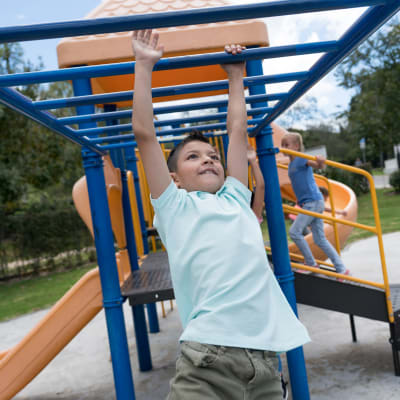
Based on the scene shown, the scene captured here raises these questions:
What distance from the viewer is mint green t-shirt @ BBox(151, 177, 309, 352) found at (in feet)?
4.49

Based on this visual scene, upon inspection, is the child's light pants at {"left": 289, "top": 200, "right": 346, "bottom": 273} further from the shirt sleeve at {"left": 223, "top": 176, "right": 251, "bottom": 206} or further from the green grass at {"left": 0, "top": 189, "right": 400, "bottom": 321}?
the green grass at {"left": 0, "top": 189, "right": 400, "bottom": 321}

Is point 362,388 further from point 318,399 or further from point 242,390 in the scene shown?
point 242,390

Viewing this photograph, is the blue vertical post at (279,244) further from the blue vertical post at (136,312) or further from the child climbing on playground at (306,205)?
the blue vertical post at (136,312)

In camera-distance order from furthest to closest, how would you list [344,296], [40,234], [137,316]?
1. [40,234]
2. [137,316]
3. [344,296]

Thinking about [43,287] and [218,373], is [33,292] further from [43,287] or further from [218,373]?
[218,373]

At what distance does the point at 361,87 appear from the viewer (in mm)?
21266

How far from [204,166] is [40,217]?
11093 mm

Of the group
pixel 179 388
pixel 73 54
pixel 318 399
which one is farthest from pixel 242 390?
pixel 73 54

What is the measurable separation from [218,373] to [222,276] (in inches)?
11.3

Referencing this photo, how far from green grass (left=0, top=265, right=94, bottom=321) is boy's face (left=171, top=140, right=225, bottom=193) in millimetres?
6769

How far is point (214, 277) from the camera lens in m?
1.42

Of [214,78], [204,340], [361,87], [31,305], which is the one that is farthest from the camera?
[361,87]

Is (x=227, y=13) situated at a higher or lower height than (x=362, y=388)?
higher

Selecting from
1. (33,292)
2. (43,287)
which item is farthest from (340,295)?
(43,287)
